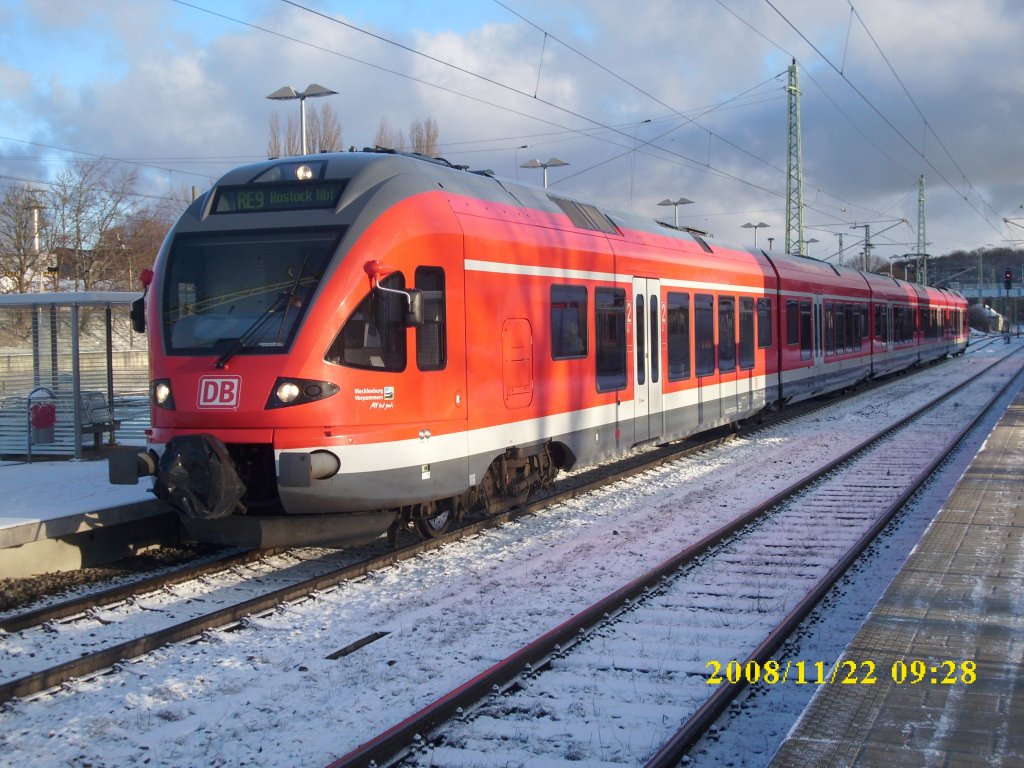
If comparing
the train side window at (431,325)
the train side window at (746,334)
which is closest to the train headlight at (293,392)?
the train side window at (431,325)

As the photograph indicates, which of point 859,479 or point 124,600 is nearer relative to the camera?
point 124,600

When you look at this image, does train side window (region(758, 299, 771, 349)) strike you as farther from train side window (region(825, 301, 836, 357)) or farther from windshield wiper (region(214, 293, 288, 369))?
windshield wiper (region(214, 293, 288, 369))

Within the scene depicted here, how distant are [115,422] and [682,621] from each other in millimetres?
9670

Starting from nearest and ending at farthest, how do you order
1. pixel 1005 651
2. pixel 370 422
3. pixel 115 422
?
pixel 1005 651
pixel 370 422
pixel 115 422

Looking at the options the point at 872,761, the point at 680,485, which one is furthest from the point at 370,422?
the point at 680,485

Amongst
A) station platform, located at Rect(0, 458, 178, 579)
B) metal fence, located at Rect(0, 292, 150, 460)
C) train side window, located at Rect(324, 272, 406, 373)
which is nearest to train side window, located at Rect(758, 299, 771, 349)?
metal fence, located at Rect(0, 292, 150, 460)

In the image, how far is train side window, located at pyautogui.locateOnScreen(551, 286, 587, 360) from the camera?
1012cm

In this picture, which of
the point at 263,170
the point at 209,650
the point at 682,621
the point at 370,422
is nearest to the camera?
the point at 209,650

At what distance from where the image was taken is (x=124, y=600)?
7.11 m

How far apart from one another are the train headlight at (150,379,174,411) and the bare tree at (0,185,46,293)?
24481 millimetres

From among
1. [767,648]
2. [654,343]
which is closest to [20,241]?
[654,343]

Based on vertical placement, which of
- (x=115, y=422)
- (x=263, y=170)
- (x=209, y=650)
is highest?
(x=263, y=170)

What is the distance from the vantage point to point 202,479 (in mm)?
7270

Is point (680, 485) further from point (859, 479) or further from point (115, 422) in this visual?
point (115, 422)
